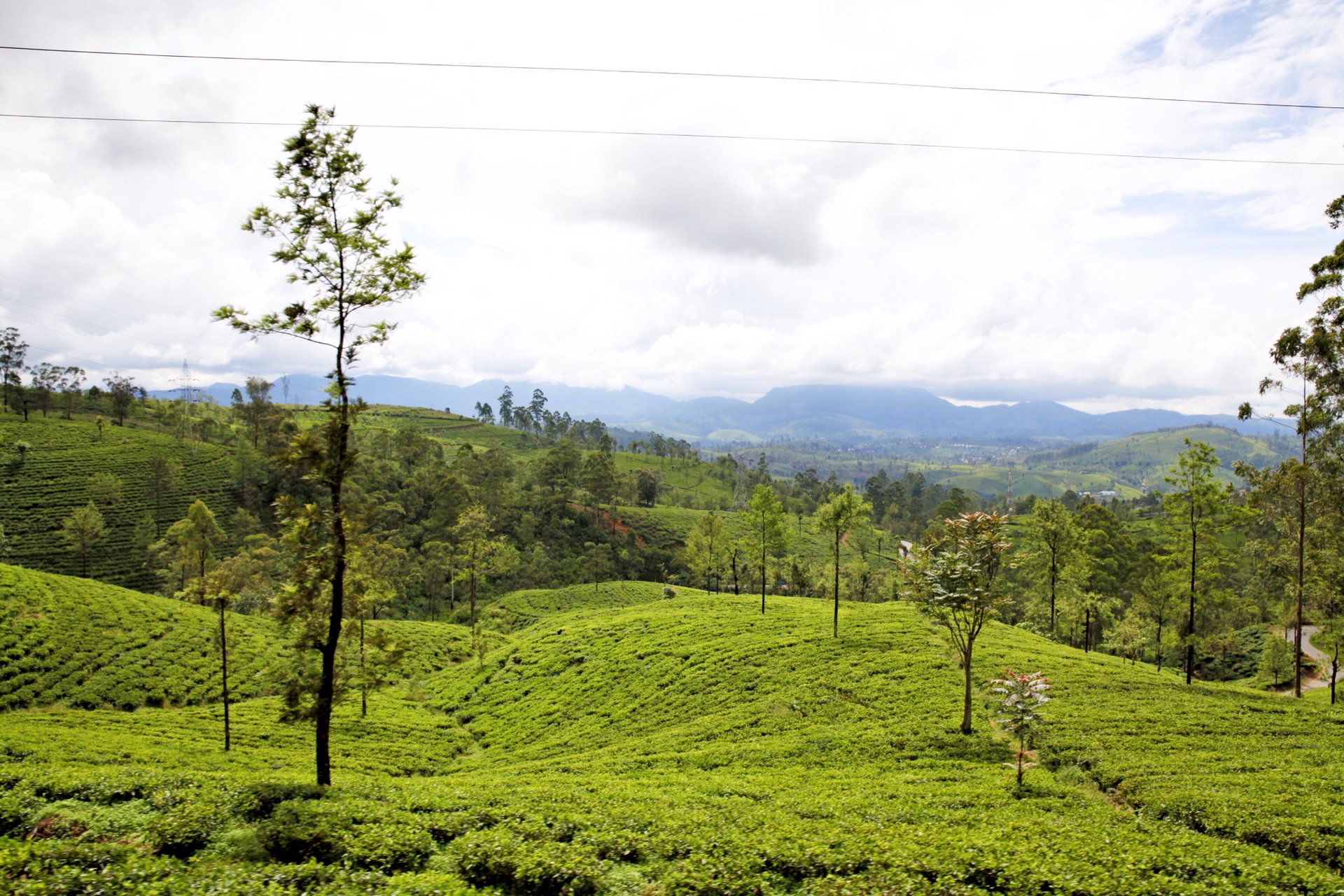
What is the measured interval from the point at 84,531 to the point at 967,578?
87.8m

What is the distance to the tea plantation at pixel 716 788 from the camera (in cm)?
940

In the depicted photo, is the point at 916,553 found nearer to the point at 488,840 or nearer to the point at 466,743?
the point at 488,840

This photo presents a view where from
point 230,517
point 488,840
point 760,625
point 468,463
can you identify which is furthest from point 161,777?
point 468,463

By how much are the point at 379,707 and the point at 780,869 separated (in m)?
33.8

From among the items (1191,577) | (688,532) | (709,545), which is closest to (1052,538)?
(1191,577)

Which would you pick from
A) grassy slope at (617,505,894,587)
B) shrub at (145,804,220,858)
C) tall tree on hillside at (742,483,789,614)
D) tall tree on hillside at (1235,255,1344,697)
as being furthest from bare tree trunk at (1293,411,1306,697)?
grassy slope at (617,505,894,587)

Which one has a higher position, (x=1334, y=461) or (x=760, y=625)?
(x=1334, y=461)

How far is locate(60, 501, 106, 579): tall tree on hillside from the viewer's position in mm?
59250

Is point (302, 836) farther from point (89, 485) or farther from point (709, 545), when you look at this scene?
point (89, 485)

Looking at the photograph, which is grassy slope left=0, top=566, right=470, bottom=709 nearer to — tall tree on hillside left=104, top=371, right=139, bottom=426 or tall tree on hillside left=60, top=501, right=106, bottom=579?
tall tree on hillside left=60, top=501, right=106, bottom=579

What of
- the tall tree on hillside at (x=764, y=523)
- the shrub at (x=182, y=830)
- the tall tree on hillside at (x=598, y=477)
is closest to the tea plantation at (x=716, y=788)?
the shrub at (x=182, y=830)

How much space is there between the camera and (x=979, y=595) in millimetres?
19391

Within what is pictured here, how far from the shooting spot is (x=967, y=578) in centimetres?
1961

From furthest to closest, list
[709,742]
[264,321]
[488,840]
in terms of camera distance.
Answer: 1. [709,742]
2. [264,321]
3. [488,840]
